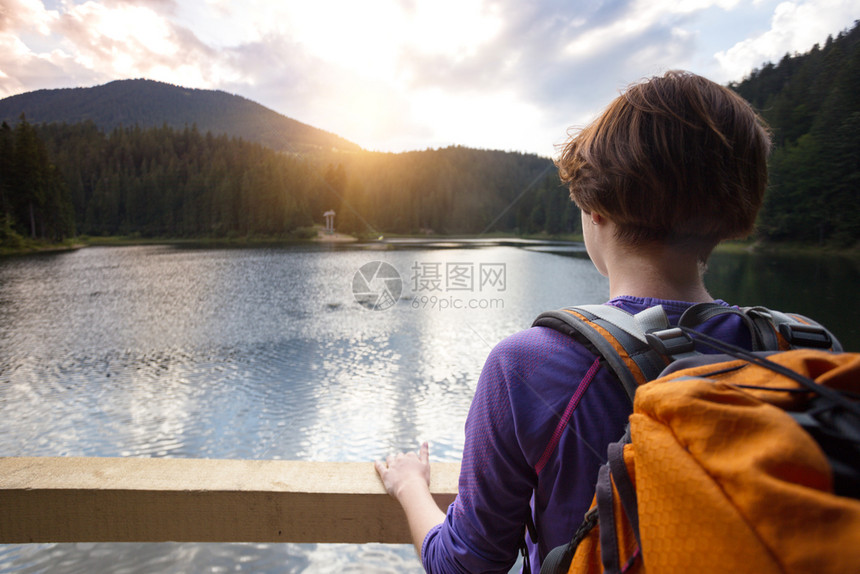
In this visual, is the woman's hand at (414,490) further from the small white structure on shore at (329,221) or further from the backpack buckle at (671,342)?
the small white structure on shore at (329,221)

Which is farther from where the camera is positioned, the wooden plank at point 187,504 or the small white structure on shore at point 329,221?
the small white structure on shore at point 329,221

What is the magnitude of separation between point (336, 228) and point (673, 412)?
662 inches

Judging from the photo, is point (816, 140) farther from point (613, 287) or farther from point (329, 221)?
point (329, 221)

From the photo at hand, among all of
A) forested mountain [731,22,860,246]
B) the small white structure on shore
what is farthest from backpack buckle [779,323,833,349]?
the small white structure on shore

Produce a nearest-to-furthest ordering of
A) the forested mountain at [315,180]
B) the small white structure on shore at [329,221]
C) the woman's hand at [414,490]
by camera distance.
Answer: the woman's hand at [414,490] < the forested mountain at [315,180] < the small white structure on shore at [329,221]

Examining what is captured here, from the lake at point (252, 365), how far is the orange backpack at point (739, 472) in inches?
46.1

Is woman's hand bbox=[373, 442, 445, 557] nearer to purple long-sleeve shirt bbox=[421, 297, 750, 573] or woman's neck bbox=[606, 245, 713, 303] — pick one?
purple long-sleeve shirt bbox=[421, 297, 750, 573]

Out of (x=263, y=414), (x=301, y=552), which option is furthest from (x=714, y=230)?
(x=263, y=414)

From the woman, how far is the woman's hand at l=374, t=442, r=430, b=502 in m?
0.13

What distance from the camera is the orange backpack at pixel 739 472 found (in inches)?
7.3

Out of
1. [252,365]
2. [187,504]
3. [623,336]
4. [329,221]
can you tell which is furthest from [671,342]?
[329,221]

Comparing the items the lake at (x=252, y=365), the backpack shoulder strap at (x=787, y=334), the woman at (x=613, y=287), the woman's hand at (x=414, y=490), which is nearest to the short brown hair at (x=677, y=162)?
the woman at (x=613, y=287)

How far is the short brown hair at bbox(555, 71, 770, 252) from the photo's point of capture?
431 millimetres

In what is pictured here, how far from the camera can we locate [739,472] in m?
0.21
